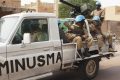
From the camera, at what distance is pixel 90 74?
28.4ft

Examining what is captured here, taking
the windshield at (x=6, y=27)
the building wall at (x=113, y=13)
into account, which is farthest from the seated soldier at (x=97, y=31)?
the building wall at (x=113, y=13)

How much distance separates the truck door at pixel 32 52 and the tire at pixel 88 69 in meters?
1.26

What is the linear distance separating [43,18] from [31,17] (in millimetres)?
430

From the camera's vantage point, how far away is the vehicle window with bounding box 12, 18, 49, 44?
651 cm

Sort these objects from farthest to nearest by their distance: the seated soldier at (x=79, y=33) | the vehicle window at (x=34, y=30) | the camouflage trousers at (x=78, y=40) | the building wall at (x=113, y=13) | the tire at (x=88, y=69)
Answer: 1. the building wall at (x=113, y=13)
2. the tire at (x=88, y=69)
3. the seated soldier at (x=79, y=33)
4. the camouflage trousers at (x=78, y=40)
5. the vehicle window at (x=34, y=30)

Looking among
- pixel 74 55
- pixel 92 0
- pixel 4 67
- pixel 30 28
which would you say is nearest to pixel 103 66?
pixel 74 55

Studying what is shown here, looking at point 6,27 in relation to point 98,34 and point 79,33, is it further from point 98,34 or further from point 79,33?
point 98,34

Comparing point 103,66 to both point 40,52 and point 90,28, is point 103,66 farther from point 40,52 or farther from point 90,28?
point 40,52

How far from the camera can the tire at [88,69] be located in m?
8.36

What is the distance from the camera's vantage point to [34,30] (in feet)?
22.6

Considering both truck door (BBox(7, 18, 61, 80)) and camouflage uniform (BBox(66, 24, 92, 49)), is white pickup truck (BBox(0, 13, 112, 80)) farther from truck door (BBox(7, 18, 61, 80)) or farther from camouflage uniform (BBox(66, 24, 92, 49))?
camouflage uniform (BBox(66, 24, 92, 49))

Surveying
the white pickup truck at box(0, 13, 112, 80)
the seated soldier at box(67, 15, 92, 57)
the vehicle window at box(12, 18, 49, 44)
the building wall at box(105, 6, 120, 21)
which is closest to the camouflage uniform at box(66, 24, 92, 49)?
the seated soldier at box(67, 15, 92, 57)

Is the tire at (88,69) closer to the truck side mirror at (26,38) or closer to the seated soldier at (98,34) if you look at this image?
the seated soldier at (98,34)

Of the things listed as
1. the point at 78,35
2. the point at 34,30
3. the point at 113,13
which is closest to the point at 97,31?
the point at 78,35
